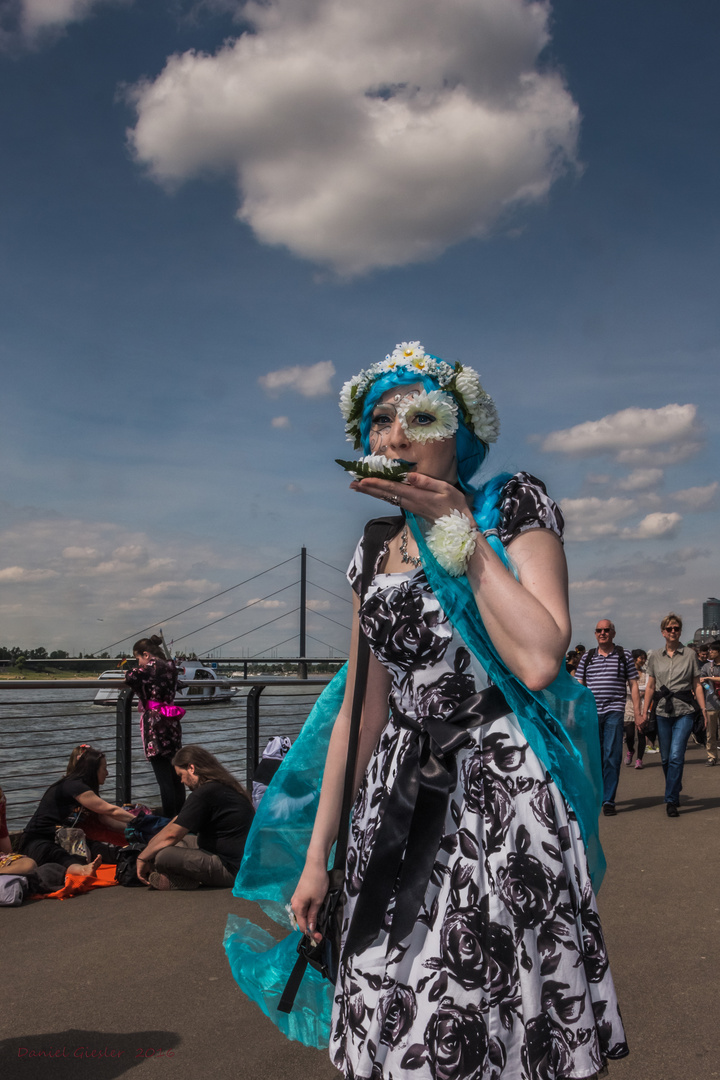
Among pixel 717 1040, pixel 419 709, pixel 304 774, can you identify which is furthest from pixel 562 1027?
pixel 717 1040

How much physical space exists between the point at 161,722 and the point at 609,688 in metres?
4.16

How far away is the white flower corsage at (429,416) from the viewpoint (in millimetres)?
1807

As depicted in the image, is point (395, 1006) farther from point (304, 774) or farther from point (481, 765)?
point (304, 774)

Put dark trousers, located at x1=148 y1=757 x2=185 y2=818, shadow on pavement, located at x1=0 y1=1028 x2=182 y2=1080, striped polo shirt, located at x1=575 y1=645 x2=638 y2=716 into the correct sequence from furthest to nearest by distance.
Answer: striped polo shirt, located at x1=575 y1=645 x2=638 y2=716
dark trousers, located at x1=148 y1=757 x2=185 y2=818
shadow on pavement, located at x1=0 y1=1028 x2=182 y2=1080

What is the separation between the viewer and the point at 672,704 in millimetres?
8172

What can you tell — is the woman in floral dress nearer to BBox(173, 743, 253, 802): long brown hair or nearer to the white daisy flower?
the white daisy flower

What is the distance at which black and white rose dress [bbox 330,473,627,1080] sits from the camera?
1493mm

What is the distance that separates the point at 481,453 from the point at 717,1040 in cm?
269

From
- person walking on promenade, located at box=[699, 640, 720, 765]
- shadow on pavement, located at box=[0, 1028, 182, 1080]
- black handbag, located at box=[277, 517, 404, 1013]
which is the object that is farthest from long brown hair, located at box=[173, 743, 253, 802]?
person walking on promenade, located at box=[699, 640, 720, 765]

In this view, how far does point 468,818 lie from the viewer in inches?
63.5

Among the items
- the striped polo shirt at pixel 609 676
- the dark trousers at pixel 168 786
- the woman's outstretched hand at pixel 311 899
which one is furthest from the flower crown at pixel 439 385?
the striped polo shirt at pixel 609 676

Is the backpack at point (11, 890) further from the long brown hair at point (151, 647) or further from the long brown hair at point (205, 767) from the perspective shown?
the long brown hair at point (151, 647)

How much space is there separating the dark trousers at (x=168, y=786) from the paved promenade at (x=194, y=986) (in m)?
1.84

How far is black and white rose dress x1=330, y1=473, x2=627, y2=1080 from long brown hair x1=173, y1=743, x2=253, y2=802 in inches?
178
